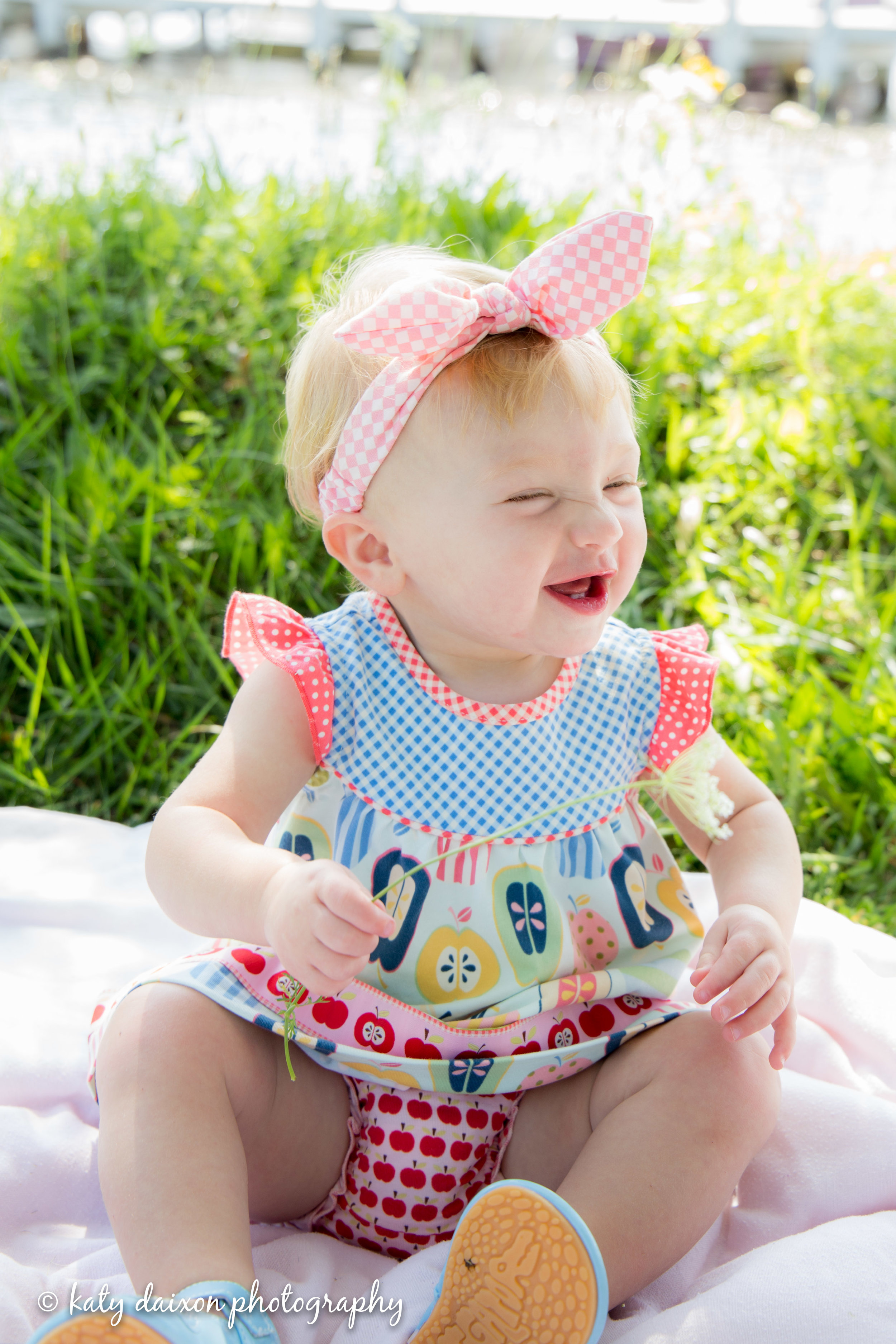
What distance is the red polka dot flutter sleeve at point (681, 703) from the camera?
1328mm

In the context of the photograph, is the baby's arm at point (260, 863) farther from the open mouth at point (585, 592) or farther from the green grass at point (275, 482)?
the green grass at point (275, 482)

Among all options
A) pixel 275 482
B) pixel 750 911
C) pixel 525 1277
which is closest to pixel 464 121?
pixel 275 482

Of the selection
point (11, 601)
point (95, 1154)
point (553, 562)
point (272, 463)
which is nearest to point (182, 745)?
point (11, 601)

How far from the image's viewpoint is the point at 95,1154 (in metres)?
1.27

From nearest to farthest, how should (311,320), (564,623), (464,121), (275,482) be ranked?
(564,623) < (311,320) < (275,482) < (464,121)

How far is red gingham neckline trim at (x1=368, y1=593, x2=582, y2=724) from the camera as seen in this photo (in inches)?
49.9

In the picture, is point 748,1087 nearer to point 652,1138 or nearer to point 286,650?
point 652,1138

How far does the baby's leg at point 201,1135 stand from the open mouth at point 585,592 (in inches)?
20.4

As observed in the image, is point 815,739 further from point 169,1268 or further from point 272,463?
point 169,1268

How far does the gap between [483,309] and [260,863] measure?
565 millimetres

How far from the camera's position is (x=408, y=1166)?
118 cm

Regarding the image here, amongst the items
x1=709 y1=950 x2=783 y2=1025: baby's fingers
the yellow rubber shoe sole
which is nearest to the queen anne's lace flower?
x1=709 y1=950 x2=783 y2=1025: baby's fingers

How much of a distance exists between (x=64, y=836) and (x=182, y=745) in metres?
0.27

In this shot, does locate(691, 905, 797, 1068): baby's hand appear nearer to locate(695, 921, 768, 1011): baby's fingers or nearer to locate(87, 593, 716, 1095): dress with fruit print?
locate(695, 921, 768, 1011): baby's fingers
